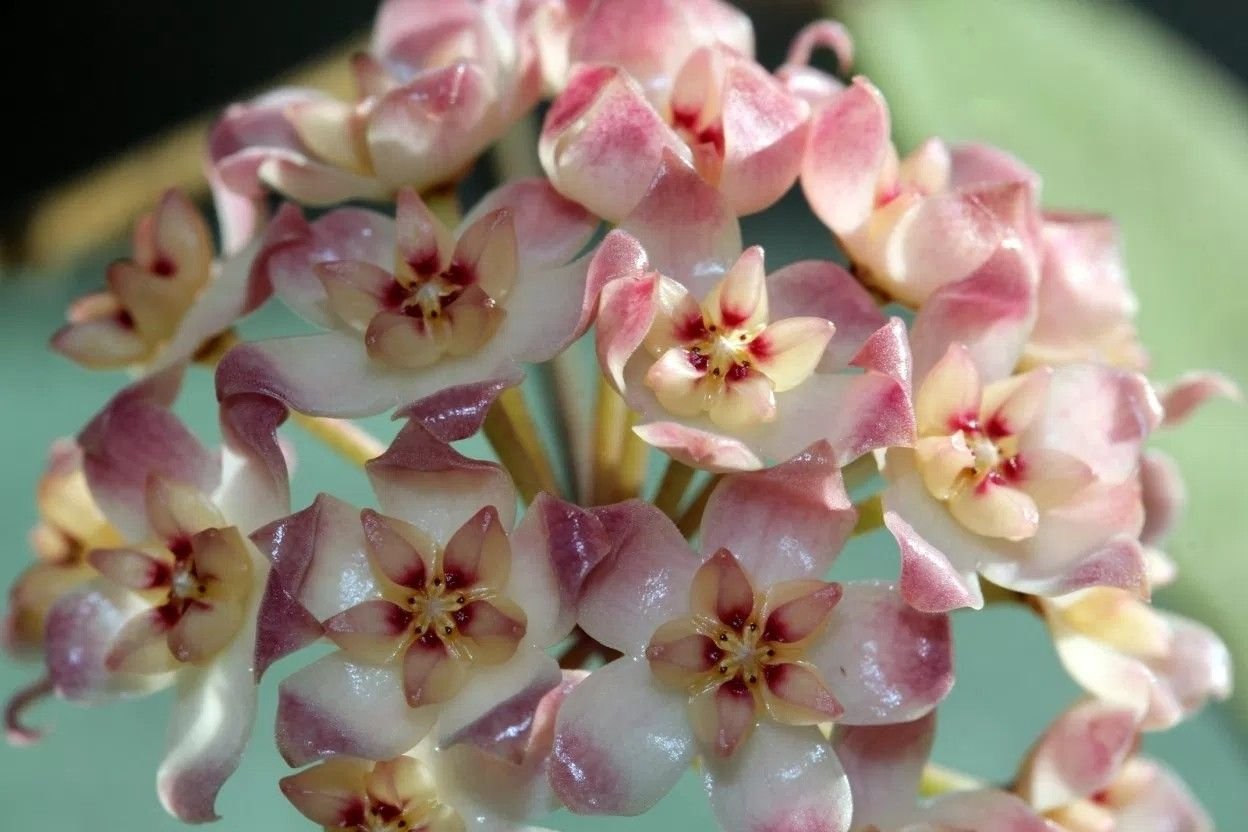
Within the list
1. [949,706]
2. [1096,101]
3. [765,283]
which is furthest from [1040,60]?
[765,283]

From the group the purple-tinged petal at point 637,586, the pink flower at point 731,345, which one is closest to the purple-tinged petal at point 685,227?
the pink flower at point 731,345

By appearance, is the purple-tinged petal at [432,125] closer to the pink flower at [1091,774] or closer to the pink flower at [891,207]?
the pink flower at [891,207]

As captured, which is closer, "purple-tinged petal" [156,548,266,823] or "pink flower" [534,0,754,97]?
"purple-tinged petal" [156,548,266,823]

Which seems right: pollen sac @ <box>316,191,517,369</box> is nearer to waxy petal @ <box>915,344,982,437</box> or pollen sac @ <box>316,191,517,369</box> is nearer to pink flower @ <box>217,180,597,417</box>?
pink flower @ <box>217,180,597,417</box>

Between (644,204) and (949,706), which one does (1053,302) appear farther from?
(949,706)

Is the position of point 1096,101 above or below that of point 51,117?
above

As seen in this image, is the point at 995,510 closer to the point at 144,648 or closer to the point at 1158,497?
the point at 1158,497

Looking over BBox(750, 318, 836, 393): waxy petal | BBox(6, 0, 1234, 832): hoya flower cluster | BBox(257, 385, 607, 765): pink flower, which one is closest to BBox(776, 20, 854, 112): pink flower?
BBox(6, 0, 1234, 832): hoya flower cluster
